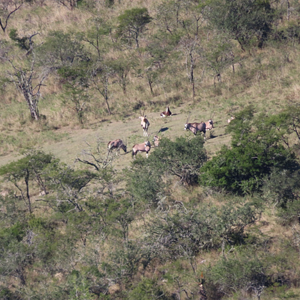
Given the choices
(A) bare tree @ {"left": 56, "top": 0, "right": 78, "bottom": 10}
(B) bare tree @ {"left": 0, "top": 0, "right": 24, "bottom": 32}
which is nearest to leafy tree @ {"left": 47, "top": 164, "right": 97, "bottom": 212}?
(B) bare tree @ {"left": 0, "top": 0, "right": 24, "bottom": 32}

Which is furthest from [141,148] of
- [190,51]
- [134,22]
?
[134,22]

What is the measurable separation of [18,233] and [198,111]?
14341 millimetres

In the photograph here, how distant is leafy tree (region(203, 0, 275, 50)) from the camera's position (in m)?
33.3

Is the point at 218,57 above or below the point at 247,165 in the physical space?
above

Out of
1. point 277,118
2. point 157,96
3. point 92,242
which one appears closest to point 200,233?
point 92,242

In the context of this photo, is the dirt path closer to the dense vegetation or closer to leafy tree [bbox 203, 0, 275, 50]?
the dense vegetation

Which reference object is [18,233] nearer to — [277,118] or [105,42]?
[277,118]

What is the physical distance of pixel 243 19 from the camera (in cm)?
3312

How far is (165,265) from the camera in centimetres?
1591

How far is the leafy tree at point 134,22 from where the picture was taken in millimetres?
37062

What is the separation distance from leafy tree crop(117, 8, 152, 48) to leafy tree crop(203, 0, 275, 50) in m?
5.87

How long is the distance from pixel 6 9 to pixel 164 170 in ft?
103

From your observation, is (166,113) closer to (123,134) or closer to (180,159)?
(123,134)

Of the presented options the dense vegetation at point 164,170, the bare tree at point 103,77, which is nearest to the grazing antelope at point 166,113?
the dense vegetation at point 164,170
